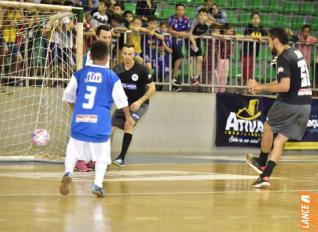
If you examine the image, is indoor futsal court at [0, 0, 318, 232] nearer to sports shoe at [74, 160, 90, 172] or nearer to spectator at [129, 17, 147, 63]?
spectator at [129, 17, 147, 63]

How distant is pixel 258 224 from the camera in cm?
735

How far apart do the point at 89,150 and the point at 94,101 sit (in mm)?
572

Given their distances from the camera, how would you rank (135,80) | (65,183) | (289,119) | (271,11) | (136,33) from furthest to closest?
(271,11), (136,33), (135,80), (289,119), (65,183)

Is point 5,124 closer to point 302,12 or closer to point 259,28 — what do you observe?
point 259,28

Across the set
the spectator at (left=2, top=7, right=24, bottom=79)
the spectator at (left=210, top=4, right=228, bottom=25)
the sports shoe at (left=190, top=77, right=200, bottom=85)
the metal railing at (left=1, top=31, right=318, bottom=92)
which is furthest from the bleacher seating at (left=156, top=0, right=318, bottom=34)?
the spectator at (left=2, top=7, right=24, bottom=79)

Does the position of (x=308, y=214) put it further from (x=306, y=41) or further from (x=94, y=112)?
(x=306, y=41)

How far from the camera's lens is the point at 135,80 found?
14.1 m

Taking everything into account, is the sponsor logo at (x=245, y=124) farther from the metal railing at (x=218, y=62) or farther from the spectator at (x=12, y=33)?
the spectator at (x=12, y=33)

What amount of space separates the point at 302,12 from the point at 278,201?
56.4ft

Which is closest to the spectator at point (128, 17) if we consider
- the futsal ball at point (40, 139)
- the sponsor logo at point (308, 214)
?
the futsal ball at point (40, 139)

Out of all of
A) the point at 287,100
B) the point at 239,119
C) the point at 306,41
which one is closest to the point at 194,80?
the point at 239,119

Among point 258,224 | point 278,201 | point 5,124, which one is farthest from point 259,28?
point 258,224

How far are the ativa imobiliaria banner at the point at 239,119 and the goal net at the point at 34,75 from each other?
512 centimetres

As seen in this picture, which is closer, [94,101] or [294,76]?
[94,101]
